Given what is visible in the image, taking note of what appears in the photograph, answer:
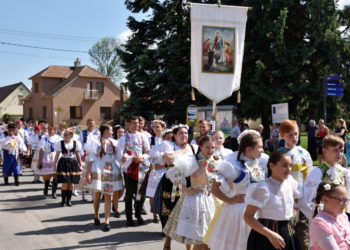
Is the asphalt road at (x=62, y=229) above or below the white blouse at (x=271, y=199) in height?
below

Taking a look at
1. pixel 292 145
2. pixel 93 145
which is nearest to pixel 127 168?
pixel 93 145

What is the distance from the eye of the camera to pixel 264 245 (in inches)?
124

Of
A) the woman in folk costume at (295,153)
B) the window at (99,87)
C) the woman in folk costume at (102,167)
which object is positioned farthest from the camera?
the window at (99,87)

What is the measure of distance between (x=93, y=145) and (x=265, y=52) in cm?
1714

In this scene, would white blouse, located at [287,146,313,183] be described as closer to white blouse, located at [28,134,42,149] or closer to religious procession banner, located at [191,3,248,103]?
religious procession banner, located at [191,3,248,103]

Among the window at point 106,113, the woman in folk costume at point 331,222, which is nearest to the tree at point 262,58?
the woman in folk costume at point 331,222

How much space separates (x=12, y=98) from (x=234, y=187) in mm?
71027

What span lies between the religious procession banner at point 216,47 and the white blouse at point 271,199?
6.34 metres

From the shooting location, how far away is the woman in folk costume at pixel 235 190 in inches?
149

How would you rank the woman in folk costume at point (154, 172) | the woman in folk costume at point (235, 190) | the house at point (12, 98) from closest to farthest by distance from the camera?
the woman in folk costume at point (235, 190) < the woman in folk costume at point (154, 172) < the house at point (12, 98)

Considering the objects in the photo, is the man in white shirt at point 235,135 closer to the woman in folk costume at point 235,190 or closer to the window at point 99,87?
the woman in folk costume at point 235,190

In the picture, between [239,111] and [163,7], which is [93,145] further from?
[163,7]

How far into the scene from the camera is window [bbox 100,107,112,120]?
52.1 meters

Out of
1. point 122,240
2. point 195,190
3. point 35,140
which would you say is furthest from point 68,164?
point 195,190
